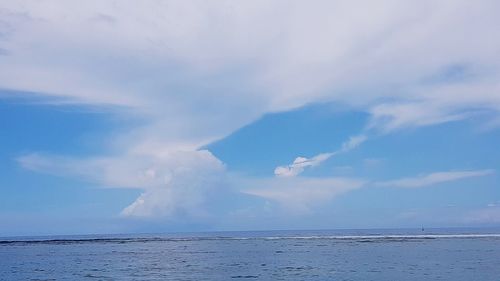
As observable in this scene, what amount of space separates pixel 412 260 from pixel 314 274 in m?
15.9

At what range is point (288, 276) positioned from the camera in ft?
132

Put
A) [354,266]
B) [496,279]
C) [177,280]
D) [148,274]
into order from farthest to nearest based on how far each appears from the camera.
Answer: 1. [354,266]
2. [148,274]
3. [177,280]
4. [496,279]

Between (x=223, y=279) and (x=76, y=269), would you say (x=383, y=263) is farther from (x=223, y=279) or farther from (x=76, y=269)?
(x=76, y=269)

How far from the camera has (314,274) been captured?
135 ft

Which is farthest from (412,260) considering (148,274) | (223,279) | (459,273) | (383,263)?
(148,274)

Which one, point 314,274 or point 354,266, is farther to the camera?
point 354,266

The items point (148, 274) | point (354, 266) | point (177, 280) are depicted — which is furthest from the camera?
point (354, 266)

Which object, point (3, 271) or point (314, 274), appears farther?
point (3, 271)

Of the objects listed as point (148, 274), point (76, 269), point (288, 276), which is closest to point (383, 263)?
point (288, 276)

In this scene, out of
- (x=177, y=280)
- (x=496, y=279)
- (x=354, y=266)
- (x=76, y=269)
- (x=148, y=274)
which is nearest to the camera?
(x=496, y=279)

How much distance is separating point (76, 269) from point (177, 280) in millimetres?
15681

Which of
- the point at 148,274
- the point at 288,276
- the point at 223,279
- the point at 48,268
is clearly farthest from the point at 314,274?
the point at 48,268

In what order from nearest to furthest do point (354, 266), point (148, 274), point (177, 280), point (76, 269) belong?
1. point (177, 280)
2. point (148, 274)
3. point (354, 266)
4. point (76, 269)

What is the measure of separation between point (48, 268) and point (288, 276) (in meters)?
26.4
